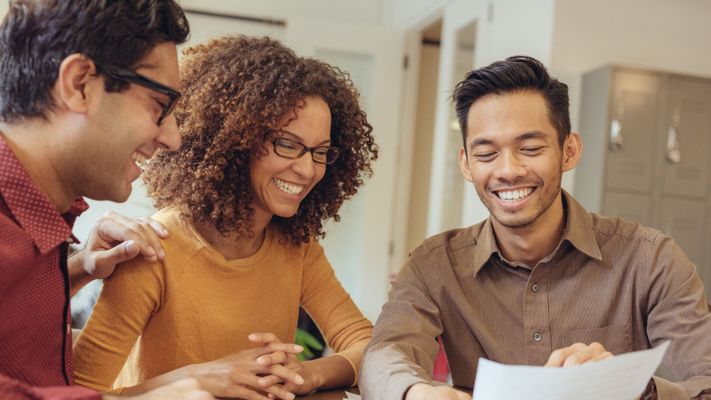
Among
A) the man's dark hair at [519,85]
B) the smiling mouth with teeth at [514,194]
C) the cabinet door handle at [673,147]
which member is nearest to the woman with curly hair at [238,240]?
the man's dark hair at [519,85]

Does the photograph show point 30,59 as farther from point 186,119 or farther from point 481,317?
point 481,317

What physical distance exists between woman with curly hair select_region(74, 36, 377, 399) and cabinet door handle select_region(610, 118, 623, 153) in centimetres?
223

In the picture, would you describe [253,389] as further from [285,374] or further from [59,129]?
[59,129]

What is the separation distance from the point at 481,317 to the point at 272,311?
0.44 meters

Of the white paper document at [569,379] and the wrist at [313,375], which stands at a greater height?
the white paper document at [569,379]

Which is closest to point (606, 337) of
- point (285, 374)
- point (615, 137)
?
point (285, 374)

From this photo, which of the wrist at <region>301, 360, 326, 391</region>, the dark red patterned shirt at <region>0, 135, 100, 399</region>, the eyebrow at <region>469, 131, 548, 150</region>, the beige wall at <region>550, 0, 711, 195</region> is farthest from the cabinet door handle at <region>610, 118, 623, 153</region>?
the dark red patterned shirt at <region>0, 135, 100, 399</region>

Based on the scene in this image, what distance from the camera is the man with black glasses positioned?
1.09 meters

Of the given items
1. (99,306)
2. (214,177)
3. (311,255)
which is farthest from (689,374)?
(99,306)

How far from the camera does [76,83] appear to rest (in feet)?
3.64

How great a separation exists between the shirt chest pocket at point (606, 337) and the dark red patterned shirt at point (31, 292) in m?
0.94

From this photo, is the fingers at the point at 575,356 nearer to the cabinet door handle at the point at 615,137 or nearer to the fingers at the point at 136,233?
the fingers at the point at 136,233

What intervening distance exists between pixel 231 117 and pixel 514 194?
1.92ft

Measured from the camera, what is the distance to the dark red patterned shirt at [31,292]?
1047 mm
